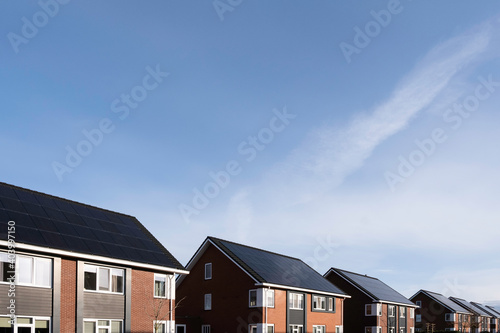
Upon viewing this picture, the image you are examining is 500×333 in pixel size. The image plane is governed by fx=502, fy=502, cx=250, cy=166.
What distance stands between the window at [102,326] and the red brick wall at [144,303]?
904 mm

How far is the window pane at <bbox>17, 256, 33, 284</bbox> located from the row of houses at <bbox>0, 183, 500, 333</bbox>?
42 mm

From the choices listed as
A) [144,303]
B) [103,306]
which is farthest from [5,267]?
[144,303]

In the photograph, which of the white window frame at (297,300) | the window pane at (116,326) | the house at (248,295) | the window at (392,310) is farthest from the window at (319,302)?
the window pane at (116,326)

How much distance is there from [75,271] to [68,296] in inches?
45.5

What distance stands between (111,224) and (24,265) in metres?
7.83

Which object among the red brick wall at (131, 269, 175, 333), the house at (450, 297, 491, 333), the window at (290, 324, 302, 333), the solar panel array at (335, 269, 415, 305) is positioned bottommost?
the house at (450, 297, 491, 333)

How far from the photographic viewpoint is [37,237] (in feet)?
72.6

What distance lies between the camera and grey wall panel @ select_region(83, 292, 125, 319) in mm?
23781

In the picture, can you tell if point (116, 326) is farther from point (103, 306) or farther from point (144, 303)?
point (144, 303)

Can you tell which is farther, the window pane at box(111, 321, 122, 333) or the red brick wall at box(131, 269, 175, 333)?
the red brick wall at box(131, 269, 175, 333)

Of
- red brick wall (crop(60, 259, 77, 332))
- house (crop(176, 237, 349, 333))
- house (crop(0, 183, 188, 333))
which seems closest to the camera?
house (crop(0, 183, 188, 333))

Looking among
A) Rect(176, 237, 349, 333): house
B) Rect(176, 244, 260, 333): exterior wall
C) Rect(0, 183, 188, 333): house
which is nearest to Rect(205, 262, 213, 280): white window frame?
Rect(176, 237, 349, 333): house

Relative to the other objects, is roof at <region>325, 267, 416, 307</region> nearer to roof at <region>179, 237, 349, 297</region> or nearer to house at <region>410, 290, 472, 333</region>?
roof at <region>179, 237, 349, 297</region>

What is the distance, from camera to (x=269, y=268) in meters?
40.6
